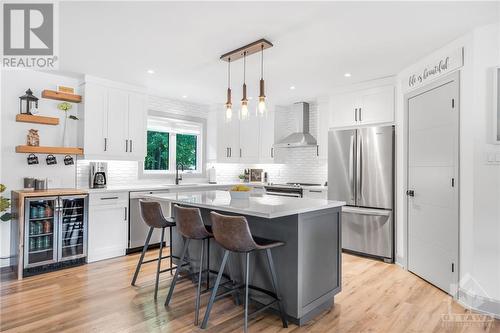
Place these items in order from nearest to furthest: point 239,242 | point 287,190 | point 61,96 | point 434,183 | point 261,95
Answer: point 239,242, point 261,95, point 434,183, point 61,96, point 287,190

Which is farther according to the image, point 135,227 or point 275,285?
point 135,227

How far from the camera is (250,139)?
6.36m

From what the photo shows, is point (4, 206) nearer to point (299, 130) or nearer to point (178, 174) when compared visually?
Result: point (178, 174)

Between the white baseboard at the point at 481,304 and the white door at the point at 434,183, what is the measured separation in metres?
0.18

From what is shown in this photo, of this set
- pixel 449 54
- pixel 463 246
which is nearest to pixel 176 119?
pixel 449 54

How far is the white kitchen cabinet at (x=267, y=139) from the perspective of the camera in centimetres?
614

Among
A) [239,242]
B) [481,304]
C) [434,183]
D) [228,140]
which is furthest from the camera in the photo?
[228,140]

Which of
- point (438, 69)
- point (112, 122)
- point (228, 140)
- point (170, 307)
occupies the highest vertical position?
point (438, 69)

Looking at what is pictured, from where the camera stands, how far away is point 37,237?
3.72 m

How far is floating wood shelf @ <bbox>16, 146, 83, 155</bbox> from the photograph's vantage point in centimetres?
386

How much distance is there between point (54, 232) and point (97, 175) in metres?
1.02

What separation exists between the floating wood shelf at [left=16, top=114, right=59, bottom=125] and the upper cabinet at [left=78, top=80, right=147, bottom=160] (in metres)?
0.37

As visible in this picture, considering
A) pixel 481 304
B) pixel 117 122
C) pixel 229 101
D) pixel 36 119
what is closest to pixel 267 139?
pixel 117 122

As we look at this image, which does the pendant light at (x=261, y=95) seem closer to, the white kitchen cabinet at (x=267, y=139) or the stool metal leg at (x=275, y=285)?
the stool metal leg at (x=275, y=285)
